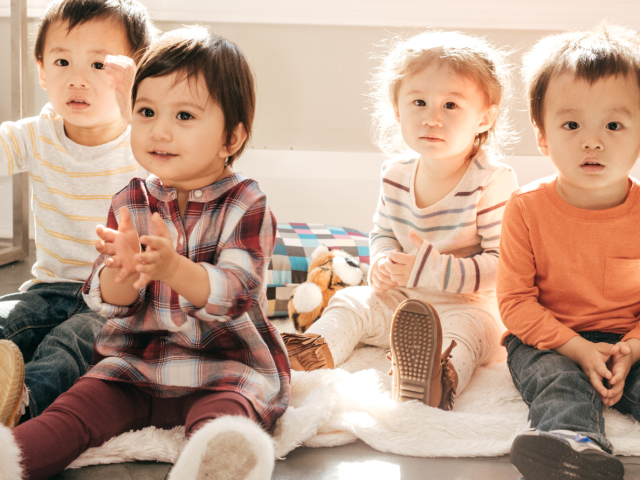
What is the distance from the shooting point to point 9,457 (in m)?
0.63

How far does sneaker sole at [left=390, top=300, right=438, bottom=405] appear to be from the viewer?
0.92 meters

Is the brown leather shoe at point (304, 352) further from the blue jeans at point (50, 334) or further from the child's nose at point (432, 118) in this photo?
the child's nose at point (432, 118)

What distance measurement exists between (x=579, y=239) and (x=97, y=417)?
2.55 ft

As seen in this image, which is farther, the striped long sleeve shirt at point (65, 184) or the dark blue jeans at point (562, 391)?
the striped long sleeve shirt at point (65, 184)

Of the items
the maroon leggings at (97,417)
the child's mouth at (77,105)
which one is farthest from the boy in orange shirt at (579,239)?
the child's mouth at (77,105)

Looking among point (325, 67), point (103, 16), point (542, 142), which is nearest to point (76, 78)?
point (103, 16)

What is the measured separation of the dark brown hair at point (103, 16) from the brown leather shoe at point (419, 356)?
26.2 inches

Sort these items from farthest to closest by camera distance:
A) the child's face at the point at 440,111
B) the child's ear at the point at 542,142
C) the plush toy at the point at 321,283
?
1. the plush toy at the point at 321,283
2. the child's face at the point at 440,111
3. the child's ear at the point at 542,142

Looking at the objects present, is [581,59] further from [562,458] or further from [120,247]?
[120,247]

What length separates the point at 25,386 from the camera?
33.0 inches

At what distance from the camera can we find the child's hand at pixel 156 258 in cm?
67

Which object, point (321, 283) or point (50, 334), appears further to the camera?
point (321, 283)

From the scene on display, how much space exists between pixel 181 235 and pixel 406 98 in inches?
21.7

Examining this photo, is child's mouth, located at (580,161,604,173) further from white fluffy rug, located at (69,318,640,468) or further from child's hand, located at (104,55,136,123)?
child's hand, located at (104,55,136,123)
